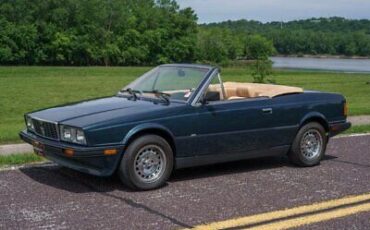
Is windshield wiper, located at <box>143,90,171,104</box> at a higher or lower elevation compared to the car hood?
higher

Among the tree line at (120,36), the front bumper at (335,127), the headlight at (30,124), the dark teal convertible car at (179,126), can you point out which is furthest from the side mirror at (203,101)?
the tree line at (120,36)

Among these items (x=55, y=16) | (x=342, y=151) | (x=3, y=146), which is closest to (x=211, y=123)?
(x=342, y=151)

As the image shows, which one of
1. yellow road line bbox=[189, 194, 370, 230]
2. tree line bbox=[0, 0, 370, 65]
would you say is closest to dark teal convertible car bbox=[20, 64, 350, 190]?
yellow road line bbox=[189, 194, 370, 230]

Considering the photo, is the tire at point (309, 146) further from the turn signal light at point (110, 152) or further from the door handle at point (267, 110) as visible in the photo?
the turn signal light at point (110, 152)

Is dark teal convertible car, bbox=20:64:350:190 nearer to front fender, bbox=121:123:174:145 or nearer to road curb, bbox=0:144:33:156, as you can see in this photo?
front fender, bbox=121:123:174:145

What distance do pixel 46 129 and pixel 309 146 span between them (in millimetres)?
3687

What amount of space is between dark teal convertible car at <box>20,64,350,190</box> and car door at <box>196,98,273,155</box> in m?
0.01

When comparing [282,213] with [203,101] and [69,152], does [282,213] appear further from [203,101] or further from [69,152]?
[69,152]

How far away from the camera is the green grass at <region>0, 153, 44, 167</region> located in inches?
315

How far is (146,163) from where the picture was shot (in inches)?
266

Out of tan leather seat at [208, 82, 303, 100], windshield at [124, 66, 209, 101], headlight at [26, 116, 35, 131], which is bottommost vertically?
headlight at [26, 116, 35, 131]

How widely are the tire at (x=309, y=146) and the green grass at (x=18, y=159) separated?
11.5ft

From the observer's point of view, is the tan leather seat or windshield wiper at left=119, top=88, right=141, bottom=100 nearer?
windshield wiper at left=119, top=88, right=141, bottom=100

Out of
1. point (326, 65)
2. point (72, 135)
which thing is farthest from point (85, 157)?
point (326, 65)
